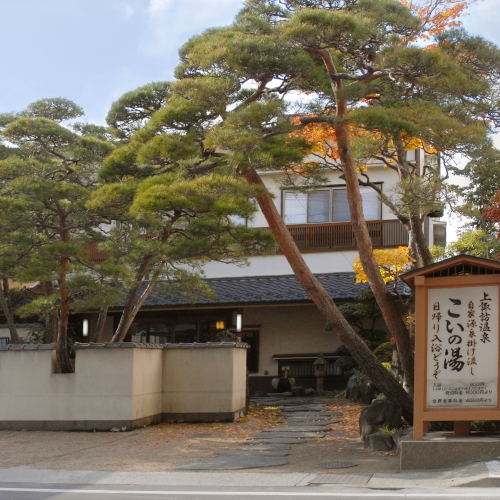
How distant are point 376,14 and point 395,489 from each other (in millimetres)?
6880

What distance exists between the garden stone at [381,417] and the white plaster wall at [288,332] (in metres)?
10.5

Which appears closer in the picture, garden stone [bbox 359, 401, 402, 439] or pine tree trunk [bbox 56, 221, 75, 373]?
garden stone [bbox 359, 401, 402, 439]

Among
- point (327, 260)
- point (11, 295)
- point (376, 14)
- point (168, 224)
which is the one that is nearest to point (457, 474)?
point (376, 14)

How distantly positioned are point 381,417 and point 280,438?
1.97 meters

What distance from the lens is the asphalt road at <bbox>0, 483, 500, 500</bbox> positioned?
7.40 meters

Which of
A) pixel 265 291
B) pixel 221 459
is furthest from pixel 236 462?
pixel 265 291

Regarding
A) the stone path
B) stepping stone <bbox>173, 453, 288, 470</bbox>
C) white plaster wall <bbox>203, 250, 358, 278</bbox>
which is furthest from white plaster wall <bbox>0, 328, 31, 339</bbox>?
stepping stone <bbox>173, 453, 288, 470</bbox>

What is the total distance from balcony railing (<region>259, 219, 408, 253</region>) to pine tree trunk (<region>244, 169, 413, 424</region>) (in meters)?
11.0

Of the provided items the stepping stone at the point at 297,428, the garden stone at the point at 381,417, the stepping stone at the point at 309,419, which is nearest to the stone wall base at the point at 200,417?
the stepping stone at the point at 309,419

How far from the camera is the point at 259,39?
10648 millimetres

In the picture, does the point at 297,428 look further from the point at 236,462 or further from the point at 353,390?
the point at 353,390

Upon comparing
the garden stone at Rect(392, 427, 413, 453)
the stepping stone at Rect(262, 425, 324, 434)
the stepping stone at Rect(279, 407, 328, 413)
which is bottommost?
the stepping stone at Rect(279, 407, 328, 413)

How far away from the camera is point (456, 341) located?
31.7 ft

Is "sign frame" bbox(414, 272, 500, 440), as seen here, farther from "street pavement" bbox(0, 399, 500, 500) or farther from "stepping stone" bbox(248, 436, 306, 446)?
"stepping stone" bbox(248, 436, 306, 446)
